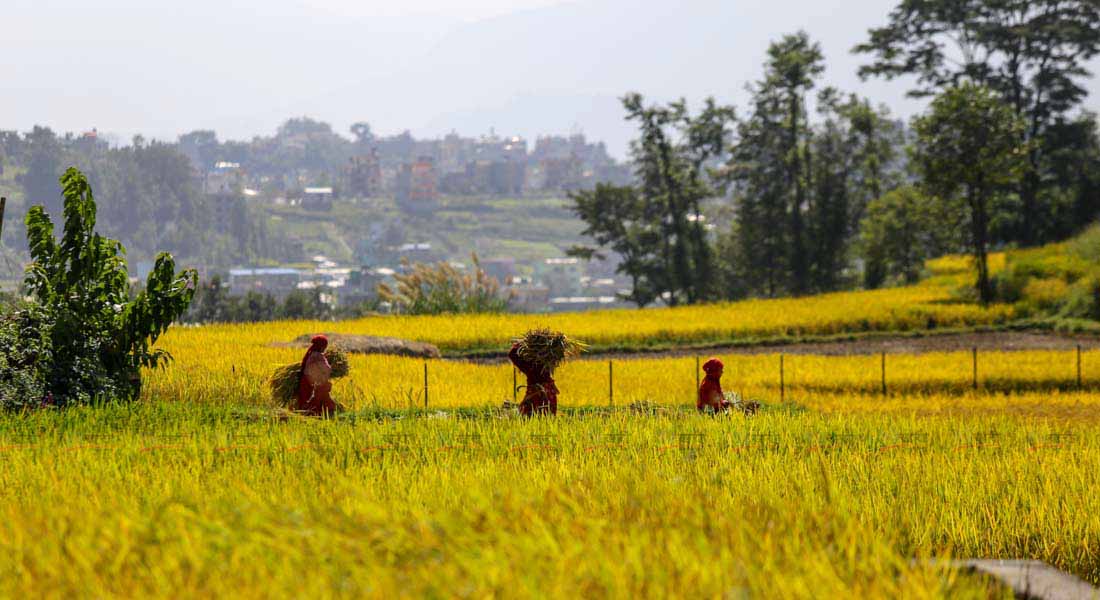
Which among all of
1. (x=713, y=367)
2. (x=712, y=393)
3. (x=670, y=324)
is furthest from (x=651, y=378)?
(x=670, y=324)

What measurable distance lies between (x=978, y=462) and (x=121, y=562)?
6974 mm

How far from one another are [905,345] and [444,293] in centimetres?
1469

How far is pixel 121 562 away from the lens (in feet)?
15.8

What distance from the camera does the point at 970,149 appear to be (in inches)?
1542

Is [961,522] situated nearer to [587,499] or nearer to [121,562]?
[587,499]

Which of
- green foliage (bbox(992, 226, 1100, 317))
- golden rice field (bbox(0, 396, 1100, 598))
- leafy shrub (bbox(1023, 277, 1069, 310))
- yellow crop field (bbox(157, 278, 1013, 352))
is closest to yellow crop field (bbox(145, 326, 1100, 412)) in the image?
yellow crop field (bbox(157, 278, 1013, 352))

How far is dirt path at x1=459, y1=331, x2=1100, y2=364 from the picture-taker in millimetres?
29859

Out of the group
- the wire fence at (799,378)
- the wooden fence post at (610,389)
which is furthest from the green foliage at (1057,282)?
the wooden fence post at (610,389)

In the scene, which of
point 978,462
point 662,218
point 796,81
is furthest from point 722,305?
point 978,462

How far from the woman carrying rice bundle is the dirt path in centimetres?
1451

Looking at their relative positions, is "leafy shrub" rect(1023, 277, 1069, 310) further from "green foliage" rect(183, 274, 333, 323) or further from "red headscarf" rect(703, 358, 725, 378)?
"green foliage" rect(183, 274, 333, 323)

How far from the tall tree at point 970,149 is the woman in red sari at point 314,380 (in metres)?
29.8

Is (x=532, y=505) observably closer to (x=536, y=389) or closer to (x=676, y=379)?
(x=536, y=389)

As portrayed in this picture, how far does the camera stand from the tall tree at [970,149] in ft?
128
